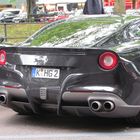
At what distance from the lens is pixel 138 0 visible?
6844 cm

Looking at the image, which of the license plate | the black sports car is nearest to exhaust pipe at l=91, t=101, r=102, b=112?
the black sports car

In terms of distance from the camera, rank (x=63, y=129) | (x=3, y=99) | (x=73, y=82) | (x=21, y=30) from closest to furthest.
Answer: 1. (x=73, y=82)
2. (x=63, y=129)
3. (x=3, y=99)
4. (x=21, y=30)

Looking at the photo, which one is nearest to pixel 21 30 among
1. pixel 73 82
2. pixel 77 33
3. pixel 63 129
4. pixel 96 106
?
pixel 77 33

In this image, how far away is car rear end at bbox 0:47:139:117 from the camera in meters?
6.78

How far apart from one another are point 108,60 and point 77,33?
3.81 ft

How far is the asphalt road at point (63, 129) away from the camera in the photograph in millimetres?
6895

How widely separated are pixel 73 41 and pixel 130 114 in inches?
50.7

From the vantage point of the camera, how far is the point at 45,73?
23.4 feet

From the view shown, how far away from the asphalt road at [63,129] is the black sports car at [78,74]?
0.26 meters

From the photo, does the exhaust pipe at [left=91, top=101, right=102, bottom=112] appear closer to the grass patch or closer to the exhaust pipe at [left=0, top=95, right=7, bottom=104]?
the exhaust pipe at [left=0, top=95, right=7, bottom=104]

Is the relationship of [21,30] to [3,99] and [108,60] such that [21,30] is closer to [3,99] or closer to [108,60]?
[3,99]

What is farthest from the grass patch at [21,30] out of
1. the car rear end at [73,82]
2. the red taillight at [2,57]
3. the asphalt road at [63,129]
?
the car rear end at [73,82]

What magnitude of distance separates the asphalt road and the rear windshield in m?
1.12

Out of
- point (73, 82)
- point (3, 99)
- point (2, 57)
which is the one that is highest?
point (2, 57)
